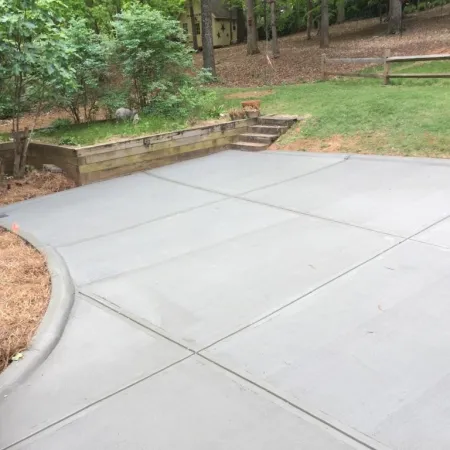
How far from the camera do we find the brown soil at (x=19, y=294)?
9.79 feet

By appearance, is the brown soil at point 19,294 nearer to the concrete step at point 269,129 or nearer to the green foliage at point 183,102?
the green foliage at point 183,102

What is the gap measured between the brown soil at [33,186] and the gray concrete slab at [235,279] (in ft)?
11.8

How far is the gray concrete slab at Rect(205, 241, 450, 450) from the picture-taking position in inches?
88.2

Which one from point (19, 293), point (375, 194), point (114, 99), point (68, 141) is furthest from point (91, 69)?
point (19, 293)

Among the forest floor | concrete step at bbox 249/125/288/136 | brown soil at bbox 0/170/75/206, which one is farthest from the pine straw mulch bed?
the forest floor

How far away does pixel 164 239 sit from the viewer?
4777 mm

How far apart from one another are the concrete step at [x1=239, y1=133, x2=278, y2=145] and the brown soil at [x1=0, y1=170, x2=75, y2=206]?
332cm

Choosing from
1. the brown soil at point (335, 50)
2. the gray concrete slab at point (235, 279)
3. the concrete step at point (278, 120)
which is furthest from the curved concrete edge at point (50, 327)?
the brown soil at point (335, 50)

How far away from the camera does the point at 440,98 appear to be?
30.3 ft

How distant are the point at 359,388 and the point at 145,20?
26.7 ft

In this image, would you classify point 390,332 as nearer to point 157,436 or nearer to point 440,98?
point 157,436

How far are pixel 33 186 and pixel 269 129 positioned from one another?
430 centimetres

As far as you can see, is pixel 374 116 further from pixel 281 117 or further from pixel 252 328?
pixel 252 328

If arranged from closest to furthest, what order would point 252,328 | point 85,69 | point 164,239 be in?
1. point 252,328
2. point 164,239
3. point 85,69
